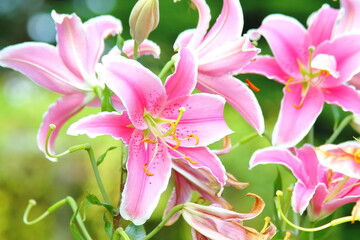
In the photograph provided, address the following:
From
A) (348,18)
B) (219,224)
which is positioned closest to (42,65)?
(219,224)

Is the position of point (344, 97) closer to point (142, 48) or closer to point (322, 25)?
point (322, 25)

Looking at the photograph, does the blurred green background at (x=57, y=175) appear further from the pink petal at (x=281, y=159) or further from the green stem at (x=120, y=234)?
the green stem at (x=120, y=234)

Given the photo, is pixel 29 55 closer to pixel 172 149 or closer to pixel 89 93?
pixel 89 93

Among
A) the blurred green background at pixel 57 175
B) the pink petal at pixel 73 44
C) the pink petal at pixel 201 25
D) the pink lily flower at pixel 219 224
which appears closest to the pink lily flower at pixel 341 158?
the pink lily flower at pixel 219 224

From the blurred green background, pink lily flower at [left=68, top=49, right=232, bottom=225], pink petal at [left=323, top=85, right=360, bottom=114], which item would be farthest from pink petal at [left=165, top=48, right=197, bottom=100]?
the blurred green background

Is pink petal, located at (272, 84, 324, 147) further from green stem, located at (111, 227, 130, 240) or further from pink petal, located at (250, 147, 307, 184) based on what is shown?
green stem, located at (111, 227, 130, 240)
